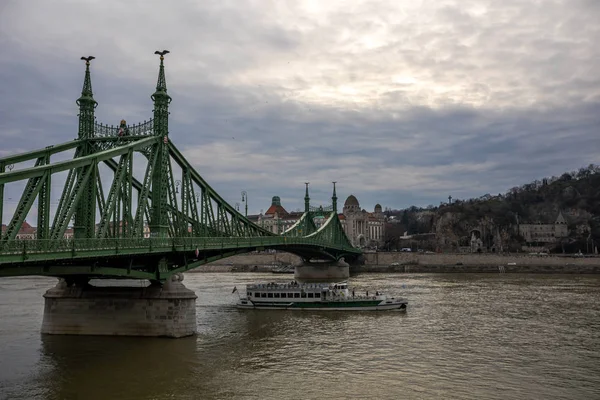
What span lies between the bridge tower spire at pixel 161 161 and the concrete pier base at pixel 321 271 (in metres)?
69.6

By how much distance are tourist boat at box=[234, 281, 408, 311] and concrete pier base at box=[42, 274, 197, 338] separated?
18.7 meters

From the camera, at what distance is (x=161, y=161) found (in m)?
39.5

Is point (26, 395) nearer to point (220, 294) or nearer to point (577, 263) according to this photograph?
point (220, 294)

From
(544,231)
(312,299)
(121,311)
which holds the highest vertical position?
(544,231)

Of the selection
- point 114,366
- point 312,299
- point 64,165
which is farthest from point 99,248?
point 312,299

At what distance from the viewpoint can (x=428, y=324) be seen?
145ft

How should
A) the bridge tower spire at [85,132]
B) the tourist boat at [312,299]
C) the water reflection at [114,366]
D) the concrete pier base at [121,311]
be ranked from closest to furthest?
1. the water reflection at [114,366]
2. the bridge tower spire at [85,132]
3. the concrete pier base at [121,311]
4. the tourist boat at [312,299]

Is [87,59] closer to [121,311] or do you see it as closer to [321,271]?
[121,311]

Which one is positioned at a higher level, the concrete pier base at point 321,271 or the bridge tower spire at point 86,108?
the bridge tower spire at point 86,108

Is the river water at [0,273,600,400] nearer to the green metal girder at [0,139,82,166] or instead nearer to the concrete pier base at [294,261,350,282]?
the green metal girder at [0,139,82,166]

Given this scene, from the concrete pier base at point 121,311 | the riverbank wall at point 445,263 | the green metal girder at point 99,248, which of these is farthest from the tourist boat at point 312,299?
the riverbank wall at point 445,263

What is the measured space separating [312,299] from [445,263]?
8100cm

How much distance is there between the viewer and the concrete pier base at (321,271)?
108250 millimetres

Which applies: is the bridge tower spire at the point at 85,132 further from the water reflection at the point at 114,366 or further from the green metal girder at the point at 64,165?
the water reflection at the point at 114,366
